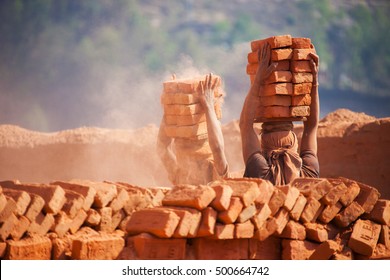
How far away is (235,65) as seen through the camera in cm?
2214

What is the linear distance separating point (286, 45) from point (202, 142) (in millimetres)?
2496

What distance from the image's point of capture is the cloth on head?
8672 mm

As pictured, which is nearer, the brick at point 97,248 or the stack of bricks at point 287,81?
the brick at point 97,248

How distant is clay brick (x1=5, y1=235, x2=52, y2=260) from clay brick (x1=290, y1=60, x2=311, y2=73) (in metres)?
3.85

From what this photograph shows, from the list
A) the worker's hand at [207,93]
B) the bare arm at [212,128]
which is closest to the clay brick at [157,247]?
the bare arm at [212,128]

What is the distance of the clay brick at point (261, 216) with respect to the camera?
6668 mm

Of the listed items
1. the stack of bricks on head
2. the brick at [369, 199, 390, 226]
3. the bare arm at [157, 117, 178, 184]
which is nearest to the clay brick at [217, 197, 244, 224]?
the stack of bricks on head

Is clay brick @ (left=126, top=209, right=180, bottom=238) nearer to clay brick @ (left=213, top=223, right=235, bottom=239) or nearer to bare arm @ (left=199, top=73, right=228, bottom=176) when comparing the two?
clay brick @ (left=213, top=223, right=235, bottom=239)

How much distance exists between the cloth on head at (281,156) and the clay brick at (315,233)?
4.56 feet

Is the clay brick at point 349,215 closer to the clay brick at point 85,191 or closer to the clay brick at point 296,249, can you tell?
the clay brick at point 296,249

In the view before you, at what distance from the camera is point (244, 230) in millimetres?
6598

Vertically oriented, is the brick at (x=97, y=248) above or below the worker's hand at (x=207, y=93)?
below

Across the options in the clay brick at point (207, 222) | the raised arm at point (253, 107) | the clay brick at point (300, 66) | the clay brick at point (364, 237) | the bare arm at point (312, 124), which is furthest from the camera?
the bare arm at point (312, 124)

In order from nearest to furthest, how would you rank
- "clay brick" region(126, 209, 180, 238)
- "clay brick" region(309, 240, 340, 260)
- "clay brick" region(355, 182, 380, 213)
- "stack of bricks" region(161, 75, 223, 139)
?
"clay brick" region(126, 209, 180, 238) < "clay brick" region(309, 240, 340, 260) < "clay brick" region(355, 182, 380, 213) < "stack of bricks" region(161, 75, 223, 139)
